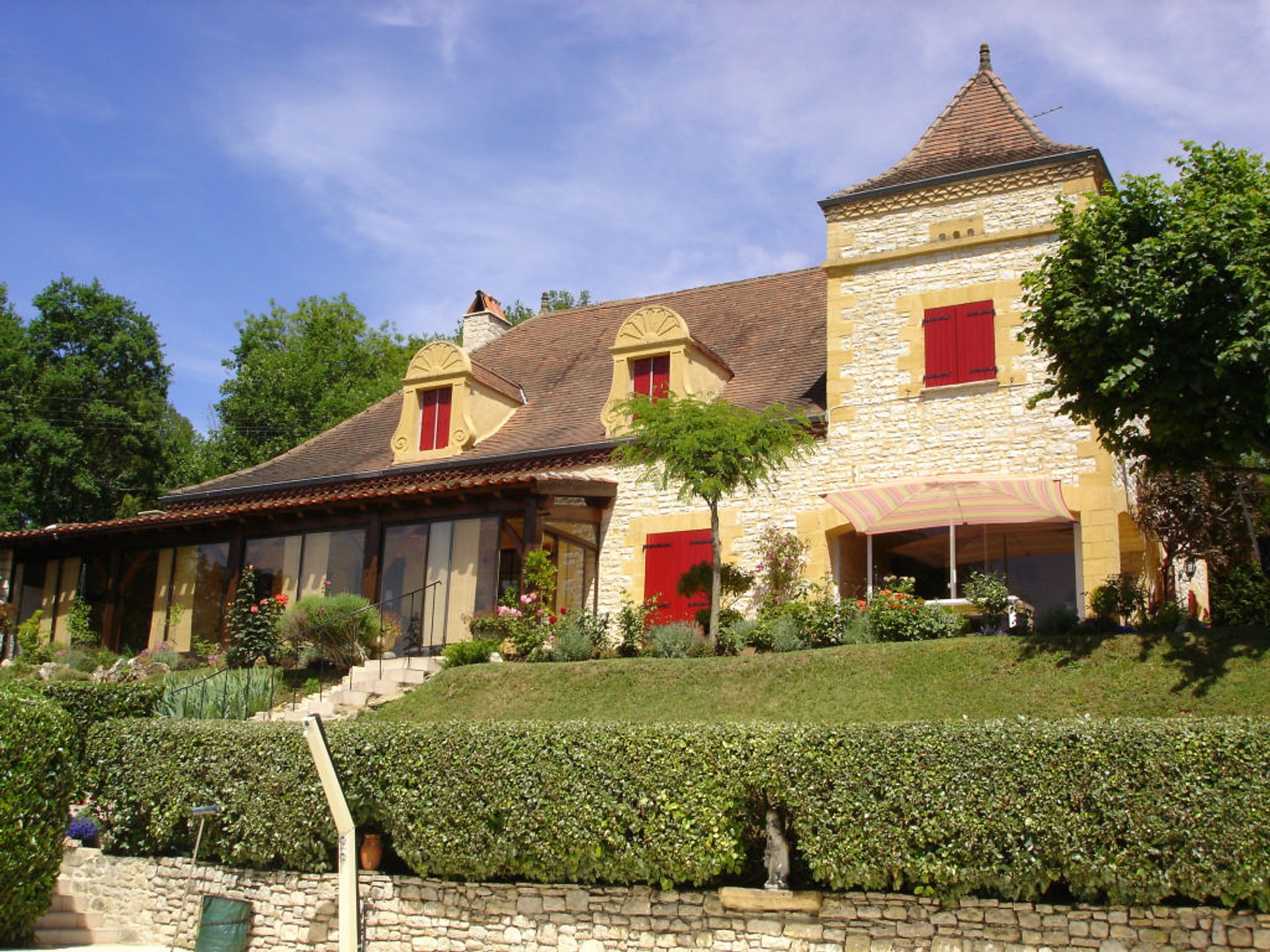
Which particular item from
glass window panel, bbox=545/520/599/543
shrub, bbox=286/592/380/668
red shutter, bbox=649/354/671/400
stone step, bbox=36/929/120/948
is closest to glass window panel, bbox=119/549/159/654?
shrub, bbox=286/592/380/668

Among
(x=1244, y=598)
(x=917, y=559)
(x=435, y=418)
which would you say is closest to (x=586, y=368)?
(x=435, y=418)

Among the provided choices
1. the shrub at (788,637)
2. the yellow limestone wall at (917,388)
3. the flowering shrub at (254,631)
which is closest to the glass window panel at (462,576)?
the yellow limestone wall at (917,388)

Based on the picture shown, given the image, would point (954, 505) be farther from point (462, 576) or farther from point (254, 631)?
point (254, 631)

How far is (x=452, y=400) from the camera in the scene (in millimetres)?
22859

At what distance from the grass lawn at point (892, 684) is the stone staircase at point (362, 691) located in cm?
52

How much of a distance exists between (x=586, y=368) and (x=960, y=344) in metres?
8.32

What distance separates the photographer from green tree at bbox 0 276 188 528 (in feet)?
113

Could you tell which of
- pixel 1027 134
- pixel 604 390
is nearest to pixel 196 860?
pixel 604 390

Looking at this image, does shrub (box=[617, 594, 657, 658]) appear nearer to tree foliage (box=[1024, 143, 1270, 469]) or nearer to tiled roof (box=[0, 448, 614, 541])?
tiled roof (box=[0, 448, 614, 541])

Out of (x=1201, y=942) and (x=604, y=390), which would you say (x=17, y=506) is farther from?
(x=1201, y=942)

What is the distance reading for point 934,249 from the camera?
1889 centimetres

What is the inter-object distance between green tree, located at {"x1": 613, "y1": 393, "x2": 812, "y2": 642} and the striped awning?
137 centimetres

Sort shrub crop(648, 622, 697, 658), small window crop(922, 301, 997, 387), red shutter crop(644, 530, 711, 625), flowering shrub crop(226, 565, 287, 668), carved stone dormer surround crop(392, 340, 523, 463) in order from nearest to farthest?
shrub crop(648, 622, 697, 658) < small window crop(922, 301, 997, 387) < red shutter crop(644, 530, 711, 625) < flowering shrub crop(226, 565, 287, 668) < carved stone dormer surround crop(392, 340, 523, 463)

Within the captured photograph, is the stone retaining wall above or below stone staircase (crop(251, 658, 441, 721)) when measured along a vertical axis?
below
